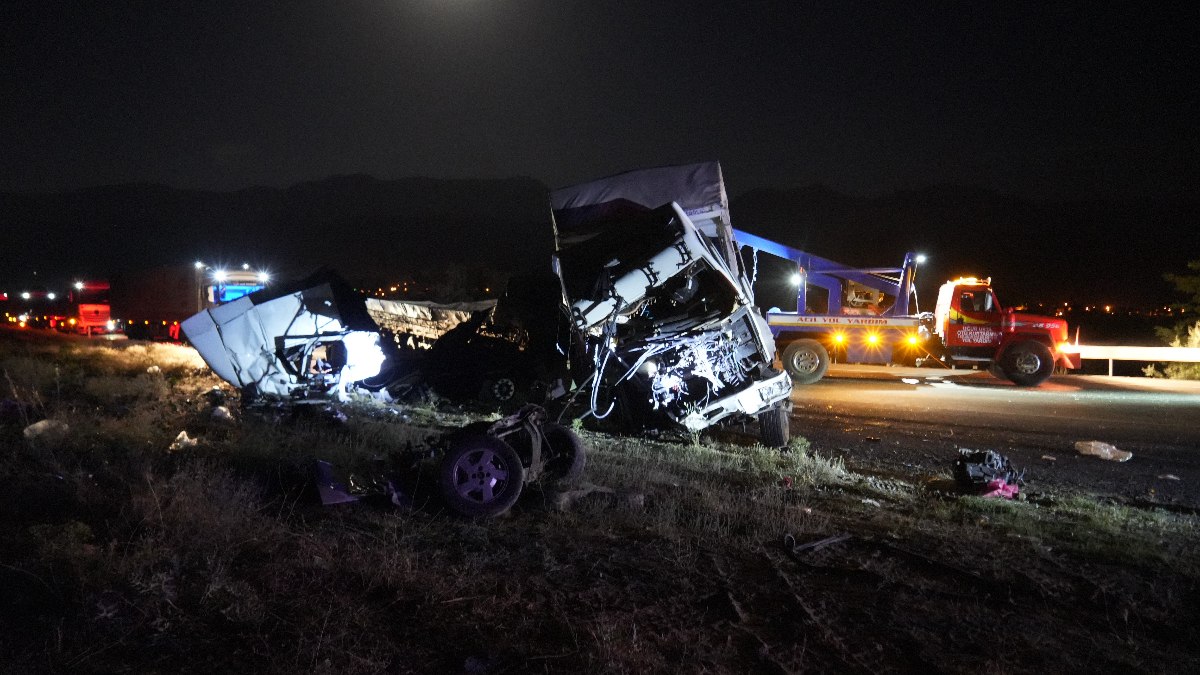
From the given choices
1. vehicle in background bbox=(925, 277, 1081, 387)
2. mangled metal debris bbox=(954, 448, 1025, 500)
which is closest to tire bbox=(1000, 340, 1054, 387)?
vehicle in background bbox=(925, 277, 1081, 387)

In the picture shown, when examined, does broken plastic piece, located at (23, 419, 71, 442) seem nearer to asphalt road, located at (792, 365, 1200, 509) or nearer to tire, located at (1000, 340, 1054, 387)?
asphalt road, located at (792, 365, 1200, 509)

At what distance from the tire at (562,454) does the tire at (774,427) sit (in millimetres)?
3641

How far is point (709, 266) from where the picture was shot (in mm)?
8836

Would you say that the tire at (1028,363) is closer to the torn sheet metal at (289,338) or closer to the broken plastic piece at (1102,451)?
the broken plastic piece at (1102,451)

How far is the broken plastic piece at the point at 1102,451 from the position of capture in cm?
923

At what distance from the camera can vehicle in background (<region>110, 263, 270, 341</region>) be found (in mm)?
28891

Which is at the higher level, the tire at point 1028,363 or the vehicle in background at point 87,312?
the vehicle in background at point 87,312

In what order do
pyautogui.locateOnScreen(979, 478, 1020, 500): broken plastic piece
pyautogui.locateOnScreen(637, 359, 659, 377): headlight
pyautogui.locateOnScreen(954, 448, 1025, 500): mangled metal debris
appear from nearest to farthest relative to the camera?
pyautogui.locateOnScreen(979, 478, 1020, 500): broken plastic piece, pyautogui.locateOnScreen(954, 448, 1025, 500): mangled metal debris, pyautogui.locateOnScreen(637, 359, 659, 377): headlight

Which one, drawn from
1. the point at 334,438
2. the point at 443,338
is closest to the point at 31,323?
the point at 443,338

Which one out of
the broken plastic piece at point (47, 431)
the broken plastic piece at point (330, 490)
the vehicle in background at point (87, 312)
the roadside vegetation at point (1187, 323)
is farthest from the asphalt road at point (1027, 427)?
the vehicle in background at point (87, 312)

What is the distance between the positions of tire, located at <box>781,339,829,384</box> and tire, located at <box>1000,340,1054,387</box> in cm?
402

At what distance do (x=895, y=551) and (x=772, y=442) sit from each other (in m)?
4.77

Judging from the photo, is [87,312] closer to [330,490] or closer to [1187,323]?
Answer: [330,490]

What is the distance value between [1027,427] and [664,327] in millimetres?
6181
